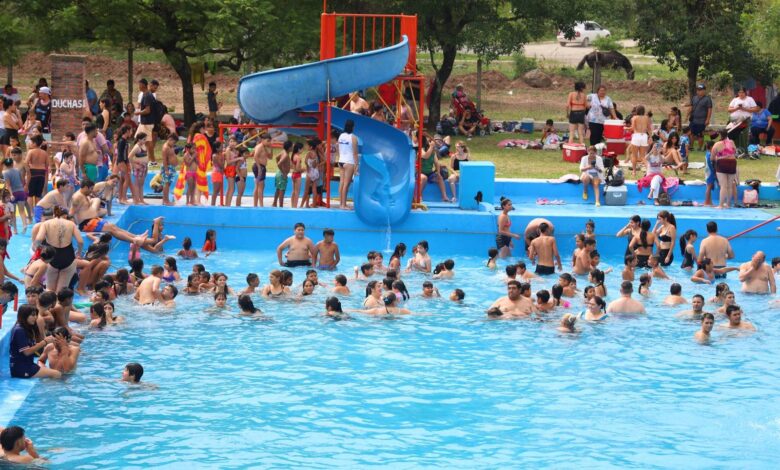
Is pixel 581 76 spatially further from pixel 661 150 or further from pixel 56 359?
pixel 56 359

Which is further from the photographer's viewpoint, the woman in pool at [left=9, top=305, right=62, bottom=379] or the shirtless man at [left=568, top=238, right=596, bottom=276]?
the shirtless man at [left=568, top=238, right=596, bottom=276]

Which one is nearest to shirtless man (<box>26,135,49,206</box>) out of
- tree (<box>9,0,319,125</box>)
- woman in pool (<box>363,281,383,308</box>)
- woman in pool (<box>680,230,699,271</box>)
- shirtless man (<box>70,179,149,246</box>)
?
shirtless man (<box>70,179,149,246</box>)

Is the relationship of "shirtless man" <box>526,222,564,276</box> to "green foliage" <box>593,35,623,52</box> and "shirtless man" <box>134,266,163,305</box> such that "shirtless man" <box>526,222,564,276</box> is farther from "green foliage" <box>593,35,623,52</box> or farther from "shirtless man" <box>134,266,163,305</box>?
"green foliage" <box>593,35,623,52</box>

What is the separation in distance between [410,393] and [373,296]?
319cm

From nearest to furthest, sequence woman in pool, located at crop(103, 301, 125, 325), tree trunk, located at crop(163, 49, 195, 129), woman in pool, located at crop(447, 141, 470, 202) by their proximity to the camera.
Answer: woman in pool, located at crop(103, 301, 125, 325)
woman in pool, located at crop(447, 141, 470, 202)
tree trunk, located at crop(163, 49, 195, 129)

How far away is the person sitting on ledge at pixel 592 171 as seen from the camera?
22.7 meters

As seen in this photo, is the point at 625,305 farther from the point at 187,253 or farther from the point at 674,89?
the point at 674,89

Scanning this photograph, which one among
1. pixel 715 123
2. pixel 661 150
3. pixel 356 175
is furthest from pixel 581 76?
pixel 356 175

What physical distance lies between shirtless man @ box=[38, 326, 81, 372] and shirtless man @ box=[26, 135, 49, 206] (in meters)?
5.65

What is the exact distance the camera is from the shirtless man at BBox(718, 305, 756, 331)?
15.6 metres

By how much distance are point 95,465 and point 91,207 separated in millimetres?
7149

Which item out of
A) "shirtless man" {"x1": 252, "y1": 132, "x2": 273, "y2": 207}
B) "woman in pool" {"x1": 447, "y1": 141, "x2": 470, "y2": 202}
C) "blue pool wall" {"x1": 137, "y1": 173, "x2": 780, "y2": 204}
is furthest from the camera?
"blue pool wall" {"x1": 137, "y1": 173, "x2": 780, "y2": 204}

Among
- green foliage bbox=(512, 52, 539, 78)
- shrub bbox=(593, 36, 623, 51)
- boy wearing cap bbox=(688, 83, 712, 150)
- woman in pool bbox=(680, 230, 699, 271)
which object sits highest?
shrub bbox=(593, 36, 623, 51)

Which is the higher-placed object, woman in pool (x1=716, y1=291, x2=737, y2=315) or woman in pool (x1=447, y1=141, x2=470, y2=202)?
woman in pool (x1=447, y1=141, x2=470, y2=202)
